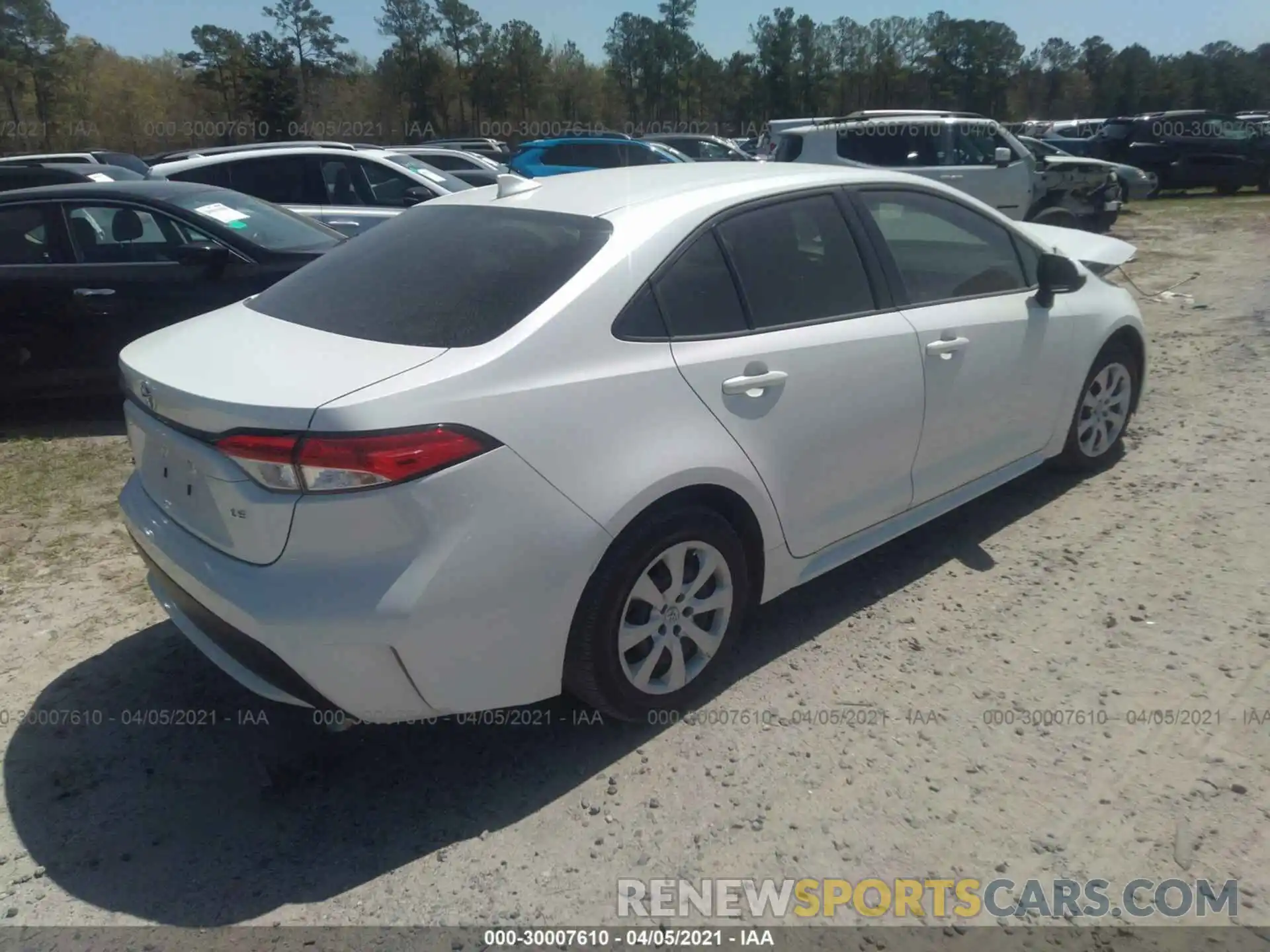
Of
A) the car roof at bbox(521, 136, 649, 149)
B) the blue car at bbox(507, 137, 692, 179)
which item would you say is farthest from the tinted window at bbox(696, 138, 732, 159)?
the blue car at bbox(507, 137, 692, 179)

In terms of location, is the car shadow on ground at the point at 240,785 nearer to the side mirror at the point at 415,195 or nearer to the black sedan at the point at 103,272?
the black sedan at the point at 103,272

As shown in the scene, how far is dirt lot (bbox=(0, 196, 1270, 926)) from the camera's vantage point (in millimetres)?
2529

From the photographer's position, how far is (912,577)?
13.2 ft

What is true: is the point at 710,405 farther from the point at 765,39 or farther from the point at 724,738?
the point at 765,39

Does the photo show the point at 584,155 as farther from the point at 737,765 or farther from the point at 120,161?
the point at 737,765

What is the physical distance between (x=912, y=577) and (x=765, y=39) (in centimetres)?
6439

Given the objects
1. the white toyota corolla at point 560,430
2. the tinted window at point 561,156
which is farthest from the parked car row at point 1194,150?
the white toyota corolla at point 560,430

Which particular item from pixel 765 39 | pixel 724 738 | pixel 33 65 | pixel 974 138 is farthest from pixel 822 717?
pixel 765 39

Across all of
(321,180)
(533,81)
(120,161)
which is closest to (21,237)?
(321,180)

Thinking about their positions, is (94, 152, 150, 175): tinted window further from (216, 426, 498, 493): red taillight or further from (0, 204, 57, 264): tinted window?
(216, 426, 498, 493): red taillight

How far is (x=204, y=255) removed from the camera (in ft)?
19.6

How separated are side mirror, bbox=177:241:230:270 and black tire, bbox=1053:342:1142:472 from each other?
4937 mm

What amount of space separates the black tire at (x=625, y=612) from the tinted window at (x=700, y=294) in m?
0.57

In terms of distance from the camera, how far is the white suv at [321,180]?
8945 millimetres
